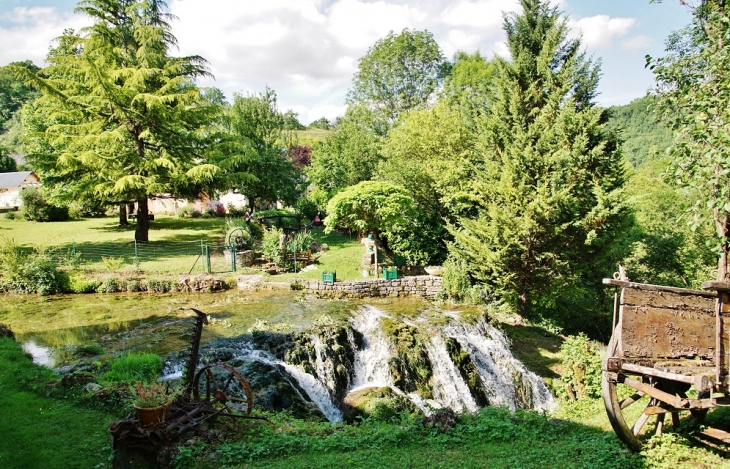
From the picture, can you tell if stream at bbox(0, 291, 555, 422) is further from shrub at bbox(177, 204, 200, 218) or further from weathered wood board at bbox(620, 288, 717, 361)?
shrub at bbox(177, 204, 200, 218)

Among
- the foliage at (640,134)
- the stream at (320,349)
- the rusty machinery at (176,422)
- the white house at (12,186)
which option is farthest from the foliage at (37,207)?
the foliage at (640,134)

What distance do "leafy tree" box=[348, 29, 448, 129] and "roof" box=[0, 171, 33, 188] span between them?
33.5 metres

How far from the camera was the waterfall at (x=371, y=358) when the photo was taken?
35.3 feet

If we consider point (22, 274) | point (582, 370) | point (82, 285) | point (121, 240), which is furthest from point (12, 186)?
point (582, 370)

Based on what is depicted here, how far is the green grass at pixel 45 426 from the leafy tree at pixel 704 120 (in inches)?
351

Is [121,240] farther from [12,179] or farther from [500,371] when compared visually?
[12,179]

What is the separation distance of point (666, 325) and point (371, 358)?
7.30 m

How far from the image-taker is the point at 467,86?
32406 millimetres

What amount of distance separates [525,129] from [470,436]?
A: 12630mm

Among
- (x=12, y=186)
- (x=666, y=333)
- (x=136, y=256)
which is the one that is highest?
(x=12, y=186)

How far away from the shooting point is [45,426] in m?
6.41

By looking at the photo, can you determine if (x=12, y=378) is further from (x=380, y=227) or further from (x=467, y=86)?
(x=467, y=86)

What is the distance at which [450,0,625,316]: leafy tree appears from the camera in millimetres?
13859

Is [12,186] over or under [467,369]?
over
